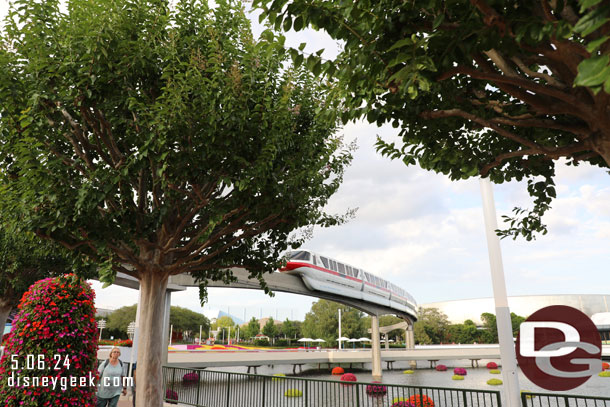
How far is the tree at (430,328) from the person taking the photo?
85.2m

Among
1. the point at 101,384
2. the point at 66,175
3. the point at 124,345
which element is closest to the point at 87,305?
the point at 101,384

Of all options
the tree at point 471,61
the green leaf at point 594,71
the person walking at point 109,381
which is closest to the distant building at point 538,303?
the person walking at point 109,381

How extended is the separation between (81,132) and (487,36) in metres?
7.62

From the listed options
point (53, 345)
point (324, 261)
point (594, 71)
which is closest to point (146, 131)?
point (53, 345)

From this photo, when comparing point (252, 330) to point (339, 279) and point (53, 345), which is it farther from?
point (53, 345)

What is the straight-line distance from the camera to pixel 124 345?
2817cm

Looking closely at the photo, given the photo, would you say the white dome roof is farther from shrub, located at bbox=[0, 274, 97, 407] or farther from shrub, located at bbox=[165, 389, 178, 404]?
shrub, located at bbox=[0, 274, 97, 407]

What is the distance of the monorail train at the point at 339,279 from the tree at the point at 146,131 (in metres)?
14.5

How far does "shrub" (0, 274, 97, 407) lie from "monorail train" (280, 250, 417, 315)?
14269 millimetres

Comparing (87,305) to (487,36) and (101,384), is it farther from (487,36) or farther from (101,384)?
(487,36)

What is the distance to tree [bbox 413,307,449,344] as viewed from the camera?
8525 centimetres

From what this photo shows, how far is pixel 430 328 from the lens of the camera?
286 ft

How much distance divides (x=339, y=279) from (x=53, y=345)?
25659mm

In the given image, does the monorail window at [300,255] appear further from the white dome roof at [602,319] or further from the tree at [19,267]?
the white dome roof at [602,319]
